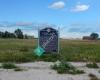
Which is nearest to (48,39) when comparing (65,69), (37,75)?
(65,69)

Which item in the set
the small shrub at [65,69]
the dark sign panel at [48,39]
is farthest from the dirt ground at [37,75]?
the dark sign panel at [48,39]

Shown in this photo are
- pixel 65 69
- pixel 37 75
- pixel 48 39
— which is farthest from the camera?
pixel 48 39

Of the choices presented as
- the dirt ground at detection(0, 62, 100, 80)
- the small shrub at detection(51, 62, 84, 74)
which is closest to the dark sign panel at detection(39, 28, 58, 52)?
the small shrub at detection(51, 62, 84, 74)

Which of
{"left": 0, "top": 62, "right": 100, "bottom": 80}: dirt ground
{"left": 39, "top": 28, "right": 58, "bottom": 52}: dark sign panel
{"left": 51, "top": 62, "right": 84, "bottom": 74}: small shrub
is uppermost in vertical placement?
{"left": 39, "top": 28, "right": 58, "bottom": 52}: dark sign panel

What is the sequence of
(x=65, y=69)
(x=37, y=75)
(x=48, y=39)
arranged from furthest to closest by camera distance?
1. (x=48, y=39)
2. (x=65, y=69)
3. (x=37, y=75)

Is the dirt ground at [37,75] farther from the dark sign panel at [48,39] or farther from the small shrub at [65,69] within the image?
the dark sign panel at [48,39]

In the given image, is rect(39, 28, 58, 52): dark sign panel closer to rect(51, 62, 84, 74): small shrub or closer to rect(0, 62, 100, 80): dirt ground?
rect(51, 62, 84, 74): small shrub

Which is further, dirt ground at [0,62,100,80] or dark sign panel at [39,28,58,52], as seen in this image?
dark sign panel at [39,28,58,52]

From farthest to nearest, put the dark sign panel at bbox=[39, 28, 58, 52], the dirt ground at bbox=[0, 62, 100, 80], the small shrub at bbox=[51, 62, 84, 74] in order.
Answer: the dark sign panel at bbox=[39, 28, 58, 52]
the small shrub at bbox=[51, 62, 84, 74]
the dirt ground at bbox=[0, 62, 100, 80]

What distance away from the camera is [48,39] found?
22312 mm

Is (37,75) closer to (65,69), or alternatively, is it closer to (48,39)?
(65,69)

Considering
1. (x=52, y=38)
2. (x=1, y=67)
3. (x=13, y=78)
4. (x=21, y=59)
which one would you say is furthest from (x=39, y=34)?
(x=13, y=78)

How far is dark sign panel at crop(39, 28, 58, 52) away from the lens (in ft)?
73.0

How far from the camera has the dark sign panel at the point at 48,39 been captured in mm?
22266
